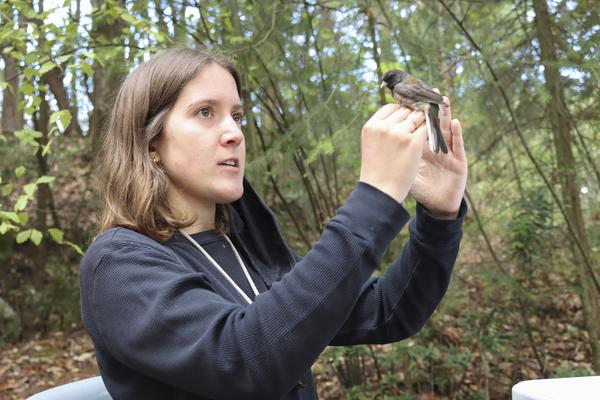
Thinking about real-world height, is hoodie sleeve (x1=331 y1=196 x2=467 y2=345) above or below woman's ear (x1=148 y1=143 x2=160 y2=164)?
below

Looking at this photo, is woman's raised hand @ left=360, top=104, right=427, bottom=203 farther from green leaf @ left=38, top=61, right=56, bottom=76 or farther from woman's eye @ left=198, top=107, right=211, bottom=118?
green leaf @ left=38, top=61, right=56, bottom=76

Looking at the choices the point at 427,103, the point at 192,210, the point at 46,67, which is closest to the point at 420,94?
the point at 427,103

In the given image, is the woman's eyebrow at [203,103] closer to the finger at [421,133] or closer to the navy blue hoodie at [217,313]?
the navy blue hoodie at [217,313]

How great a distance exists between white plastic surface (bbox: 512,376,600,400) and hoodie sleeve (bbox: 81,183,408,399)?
566mm

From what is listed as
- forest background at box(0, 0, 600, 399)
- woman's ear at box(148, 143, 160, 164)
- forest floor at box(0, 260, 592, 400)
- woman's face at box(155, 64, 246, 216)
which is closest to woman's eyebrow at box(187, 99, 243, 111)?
woman's face at box(155, 64, 246, 216)

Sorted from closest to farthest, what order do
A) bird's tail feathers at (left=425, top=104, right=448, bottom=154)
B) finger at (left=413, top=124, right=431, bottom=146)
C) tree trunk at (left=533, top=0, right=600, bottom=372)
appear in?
1. finger at (left=413, top=124, right=431, bottom=146)
2. bird's tail feathers at (left=425, top=104, right=448, bottom=154)
3. tree trunk at (left=533, top=0, right=600, bottom=372)

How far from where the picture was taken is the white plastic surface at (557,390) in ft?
4.36

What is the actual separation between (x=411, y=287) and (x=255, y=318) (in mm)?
597

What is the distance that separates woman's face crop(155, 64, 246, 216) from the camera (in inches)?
56.1

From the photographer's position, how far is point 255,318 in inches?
41.1

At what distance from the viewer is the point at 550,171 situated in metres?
4.44

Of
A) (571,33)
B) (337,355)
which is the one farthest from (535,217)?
(337,355)

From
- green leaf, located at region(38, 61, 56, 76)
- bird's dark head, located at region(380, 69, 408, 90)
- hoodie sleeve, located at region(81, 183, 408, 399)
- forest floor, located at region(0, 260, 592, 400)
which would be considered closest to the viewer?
hoodie sleeve, located at region(81, 183, 408, 399)

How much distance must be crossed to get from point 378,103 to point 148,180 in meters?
2.76
